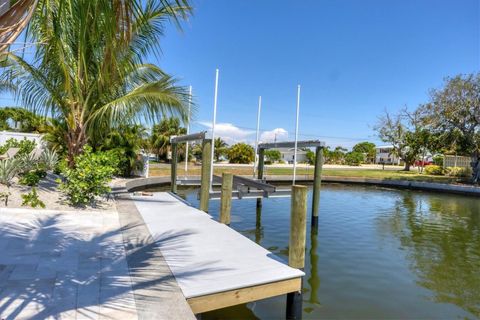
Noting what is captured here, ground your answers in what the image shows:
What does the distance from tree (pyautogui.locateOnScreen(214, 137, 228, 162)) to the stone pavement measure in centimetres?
3579

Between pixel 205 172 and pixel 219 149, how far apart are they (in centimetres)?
3433

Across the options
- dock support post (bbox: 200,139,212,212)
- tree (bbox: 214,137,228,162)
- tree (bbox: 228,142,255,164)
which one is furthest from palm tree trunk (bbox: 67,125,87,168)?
tree (bbox: 214,137,228,162)

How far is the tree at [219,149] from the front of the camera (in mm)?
42016

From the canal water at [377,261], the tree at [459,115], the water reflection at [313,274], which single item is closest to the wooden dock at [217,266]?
the canal water at [377,261]

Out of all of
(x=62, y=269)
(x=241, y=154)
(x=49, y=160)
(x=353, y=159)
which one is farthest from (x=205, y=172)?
(x=353, y=159)

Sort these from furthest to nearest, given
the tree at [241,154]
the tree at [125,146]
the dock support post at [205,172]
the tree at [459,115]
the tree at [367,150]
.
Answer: the tree at [367,150]
the tree at [241,154]
the tree at [459,115]
the tree at [125,146]
the dock support post at [205,172]

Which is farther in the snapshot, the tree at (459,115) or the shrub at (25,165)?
the tree at (459,115)

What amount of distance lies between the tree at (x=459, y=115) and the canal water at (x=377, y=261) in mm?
11576

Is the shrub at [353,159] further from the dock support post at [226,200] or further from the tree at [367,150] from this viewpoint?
the dock support post at [226,200]

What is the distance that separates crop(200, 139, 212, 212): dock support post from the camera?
8086 millimetres

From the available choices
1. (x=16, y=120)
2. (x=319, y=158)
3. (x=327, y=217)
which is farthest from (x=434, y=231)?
(x=16, y=120)

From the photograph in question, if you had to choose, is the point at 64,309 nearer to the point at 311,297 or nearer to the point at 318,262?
the point at 311,297

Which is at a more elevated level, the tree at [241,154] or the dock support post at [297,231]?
the tree at [241,154]

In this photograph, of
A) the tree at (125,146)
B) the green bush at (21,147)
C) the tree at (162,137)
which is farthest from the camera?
the tree at (162,137)
